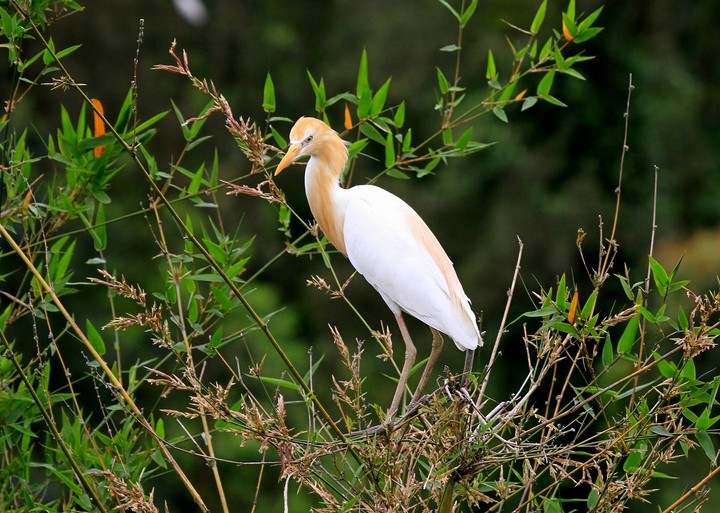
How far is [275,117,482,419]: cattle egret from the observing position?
2.24 metres

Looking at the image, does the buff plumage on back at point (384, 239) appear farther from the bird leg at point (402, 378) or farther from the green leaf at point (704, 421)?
the green leaf at point (704, 421)

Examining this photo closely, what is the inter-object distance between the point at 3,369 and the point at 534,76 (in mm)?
6692

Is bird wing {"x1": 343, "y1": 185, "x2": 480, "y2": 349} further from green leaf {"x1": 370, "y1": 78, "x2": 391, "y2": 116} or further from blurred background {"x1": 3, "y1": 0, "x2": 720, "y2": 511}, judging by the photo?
blurred background {"x1": 3, "y1": 0, "x2": 720, "y2": 511}

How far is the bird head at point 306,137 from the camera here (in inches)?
89.4

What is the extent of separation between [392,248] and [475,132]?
621 centimetres

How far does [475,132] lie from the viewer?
8.45 metres

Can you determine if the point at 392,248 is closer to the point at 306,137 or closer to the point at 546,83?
the point at 306,137

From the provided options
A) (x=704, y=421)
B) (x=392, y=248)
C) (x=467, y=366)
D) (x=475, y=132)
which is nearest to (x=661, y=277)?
(x=704, y=421)

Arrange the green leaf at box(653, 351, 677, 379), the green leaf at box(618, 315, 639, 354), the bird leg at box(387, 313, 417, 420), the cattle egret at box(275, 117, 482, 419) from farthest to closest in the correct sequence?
the cattle egret at box(275, 117, 482, 419) → the bird leg at box(387, 313, 417, 420) → the green leaf at box(618, 315, 639, 354) → the green leaf at box(653, 351, 677, 379)

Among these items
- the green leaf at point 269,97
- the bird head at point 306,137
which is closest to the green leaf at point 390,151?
the bird head at point 306,137

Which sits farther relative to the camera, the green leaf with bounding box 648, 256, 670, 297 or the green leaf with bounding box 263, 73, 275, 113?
the green leaf with bounding box 263, 73, 275, 113

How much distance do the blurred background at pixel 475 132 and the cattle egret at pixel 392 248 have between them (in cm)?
495

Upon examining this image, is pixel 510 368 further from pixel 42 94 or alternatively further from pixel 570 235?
pixel 42 94

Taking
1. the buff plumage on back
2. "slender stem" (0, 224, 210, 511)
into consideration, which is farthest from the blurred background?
"slender stem" (0, 224, 210, 511)
